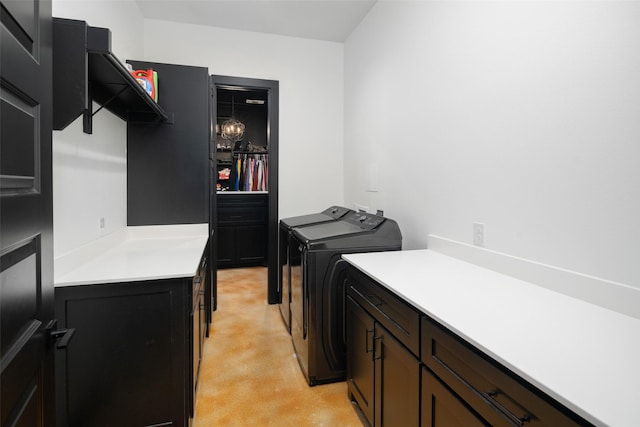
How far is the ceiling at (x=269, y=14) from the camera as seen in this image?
292 centimetres

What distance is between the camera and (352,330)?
1.89 metres

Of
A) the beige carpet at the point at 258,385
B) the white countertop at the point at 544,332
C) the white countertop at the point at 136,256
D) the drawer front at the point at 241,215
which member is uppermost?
the drawer front at the point at 241,215

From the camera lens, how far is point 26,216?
742 millimetres

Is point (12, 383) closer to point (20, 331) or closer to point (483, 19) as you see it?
point (20, 331)

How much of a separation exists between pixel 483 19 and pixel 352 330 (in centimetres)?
175

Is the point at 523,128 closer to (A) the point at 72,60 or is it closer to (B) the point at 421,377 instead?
(B) the point at 421,377

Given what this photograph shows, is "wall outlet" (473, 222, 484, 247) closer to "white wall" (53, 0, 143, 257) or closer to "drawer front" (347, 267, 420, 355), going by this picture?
"drawer front" (347, 267, 420, 355)

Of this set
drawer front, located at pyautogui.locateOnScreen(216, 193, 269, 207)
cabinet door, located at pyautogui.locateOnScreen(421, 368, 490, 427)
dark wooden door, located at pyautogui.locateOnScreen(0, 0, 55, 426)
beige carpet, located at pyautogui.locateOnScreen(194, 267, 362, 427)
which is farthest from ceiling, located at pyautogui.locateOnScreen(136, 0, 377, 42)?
cabinet door, located at pyautogui.locateOnScreen(421, 368, 490, 427)

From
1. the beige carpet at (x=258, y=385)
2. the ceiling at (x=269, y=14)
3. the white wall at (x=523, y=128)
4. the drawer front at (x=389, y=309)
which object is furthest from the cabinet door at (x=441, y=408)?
the ceiling at (x=269, y=14)

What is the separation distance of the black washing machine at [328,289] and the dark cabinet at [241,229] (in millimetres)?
2988

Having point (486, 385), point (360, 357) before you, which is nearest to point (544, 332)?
point (486, 385)

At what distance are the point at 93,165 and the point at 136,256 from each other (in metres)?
0.58

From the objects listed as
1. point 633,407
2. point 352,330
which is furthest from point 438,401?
point 352,330

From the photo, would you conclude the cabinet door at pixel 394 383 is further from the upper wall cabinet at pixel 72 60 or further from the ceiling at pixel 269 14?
the ceiling at pixel 269 14
